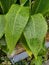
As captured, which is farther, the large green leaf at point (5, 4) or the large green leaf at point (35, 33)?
the large green leaf at point (5, 4)

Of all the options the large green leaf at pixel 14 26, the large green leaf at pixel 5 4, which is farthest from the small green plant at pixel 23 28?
the large green leaf at pixel 5 4

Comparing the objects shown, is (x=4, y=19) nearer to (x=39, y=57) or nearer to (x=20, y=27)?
(x=20, y=27)

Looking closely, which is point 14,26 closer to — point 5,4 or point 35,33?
point 35,33

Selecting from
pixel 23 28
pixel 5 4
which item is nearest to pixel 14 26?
pixel 23 28

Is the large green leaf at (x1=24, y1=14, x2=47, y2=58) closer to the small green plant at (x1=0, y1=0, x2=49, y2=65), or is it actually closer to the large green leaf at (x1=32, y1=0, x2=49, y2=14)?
the small green plant at (x1=0, y1=0, x2=49, y2=65)

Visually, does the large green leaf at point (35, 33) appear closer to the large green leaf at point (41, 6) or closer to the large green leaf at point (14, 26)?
the large green leaf at point (14, 26)

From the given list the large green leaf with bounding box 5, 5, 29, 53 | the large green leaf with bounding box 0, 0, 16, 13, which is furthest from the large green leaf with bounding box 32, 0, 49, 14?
the large green leaf with bounding box 5, 5, 29, 53
